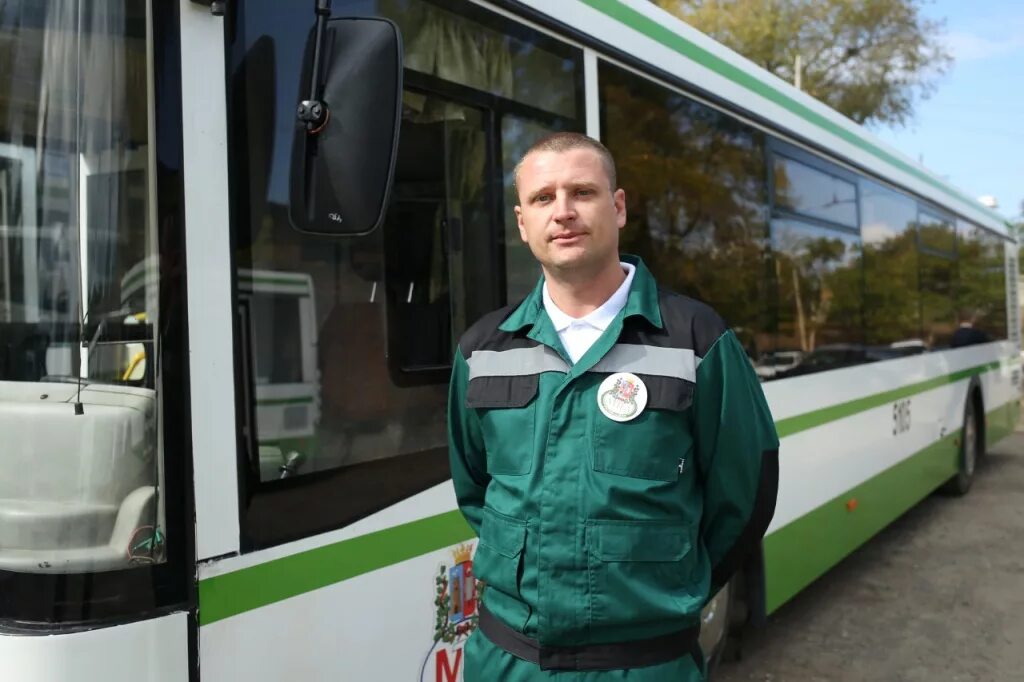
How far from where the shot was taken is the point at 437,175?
283cm

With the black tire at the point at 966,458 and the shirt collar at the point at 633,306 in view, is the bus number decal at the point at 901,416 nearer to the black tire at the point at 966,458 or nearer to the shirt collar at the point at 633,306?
the black tire at the point at 966,458

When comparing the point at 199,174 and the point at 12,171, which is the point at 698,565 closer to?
the point at 199,174

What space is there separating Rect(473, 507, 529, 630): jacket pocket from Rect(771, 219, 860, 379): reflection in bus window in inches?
124

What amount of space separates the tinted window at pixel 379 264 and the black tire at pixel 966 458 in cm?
722

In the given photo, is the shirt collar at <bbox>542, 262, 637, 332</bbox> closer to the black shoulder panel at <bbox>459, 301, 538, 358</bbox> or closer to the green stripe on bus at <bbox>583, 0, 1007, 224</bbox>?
the black shoulder panel at <bbox>459, 301, 538, 358</bbox>

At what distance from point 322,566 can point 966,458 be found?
8.35 meters

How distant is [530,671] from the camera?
6.06ft

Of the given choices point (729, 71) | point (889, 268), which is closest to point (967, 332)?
point (889, 268)

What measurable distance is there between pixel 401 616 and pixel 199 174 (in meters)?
1.25

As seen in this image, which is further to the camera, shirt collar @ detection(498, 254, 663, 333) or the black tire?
the black tire

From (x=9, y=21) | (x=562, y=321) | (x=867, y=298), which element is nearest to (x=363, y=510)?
(x=562, y=321)

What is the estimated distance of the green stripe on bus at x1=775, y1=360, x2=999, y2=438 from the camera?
4.75 metres

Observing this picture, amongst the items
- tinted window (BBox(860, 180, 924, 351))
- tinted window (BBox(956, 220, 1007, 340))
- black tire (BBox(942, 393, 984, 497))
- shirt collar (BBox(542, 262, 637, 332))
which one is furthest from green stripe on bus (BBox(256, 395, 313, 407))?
black tire (BBox(942, 393, 984, 497))

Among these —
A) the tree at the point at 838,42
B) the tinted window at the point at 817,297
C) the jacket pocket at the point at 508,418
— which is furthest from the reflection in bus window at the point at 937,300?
the tree at the point at 838,42
